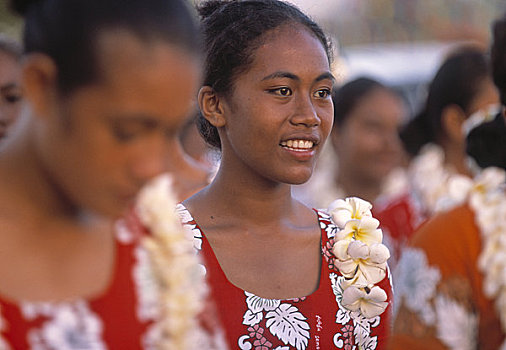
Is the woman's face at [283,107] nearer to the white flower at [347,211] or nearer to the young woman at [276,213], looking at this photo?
the young woman at [276,213]

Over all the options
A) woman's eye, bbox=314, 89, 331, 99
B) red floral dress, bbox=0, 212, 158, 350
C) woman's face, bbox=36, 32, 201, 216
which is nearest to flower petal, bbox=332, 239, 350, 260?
woman's eye, bbox=314, 89, 331, 99

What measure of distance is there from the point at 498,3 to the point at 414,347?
1417cm

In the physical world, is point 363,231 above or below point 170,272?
above

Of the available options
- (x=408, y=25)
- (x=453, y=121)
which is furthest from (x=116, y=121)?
(x=408, y=25)

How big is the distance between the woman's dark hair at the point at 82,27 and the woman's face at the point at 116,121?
19 mm

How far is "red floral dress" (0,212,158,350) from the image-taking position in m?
1.53

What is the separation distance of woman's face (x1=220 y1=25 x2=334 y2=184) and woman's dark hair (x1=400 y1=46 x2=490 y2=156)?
216 centimetres

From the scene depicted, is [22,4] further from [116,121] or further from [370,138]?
[370,138]

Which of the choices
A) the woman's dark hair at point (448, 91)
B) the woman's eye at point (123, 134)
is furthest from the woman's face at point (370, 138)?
the woman's eye at point (123, 134)

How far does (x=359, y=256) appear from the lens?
2668 millimetres

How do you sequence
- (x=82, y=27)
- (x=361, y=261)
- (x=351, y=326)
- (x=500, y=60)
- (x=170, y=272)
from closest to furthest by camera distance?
1. (x=82, y=27)
2. (x=170, y=272)
3. (x=500, y=60)
4. (x=351, y=326)
5. (x=361, y=261)

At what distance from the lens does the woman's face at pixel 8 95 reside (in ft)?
8.68

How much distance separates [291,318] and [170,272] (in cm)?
83

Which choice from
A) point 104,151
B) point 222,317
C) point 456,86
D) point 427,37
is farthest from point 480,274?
point 427,37
